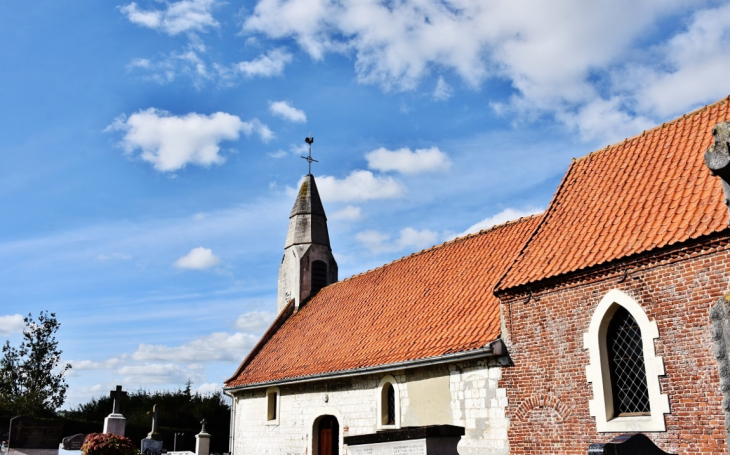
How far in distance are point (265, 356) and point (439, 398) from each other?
940cm

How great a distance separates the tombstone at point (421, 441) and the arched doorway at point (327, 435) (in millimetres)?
6706

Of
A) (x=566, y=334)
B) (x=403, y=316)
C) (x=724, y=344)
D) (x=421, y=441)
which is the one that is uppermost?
(x=403, y=316)

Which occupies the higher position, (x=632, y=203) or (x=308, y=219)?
(x=308, y=219)

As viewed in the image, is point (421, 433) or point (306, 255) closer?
point (421, 433)

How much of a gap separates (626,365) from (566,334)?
102cm

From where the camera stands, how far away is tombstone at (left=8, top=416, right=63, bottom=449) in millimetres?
21219

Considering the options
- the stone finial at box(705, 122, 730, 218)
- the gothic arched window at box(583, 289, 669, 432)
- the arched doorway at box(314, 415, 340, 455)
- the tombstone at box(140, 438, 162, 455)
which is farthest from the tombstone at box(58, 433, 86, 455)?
the stone finial at box(705, 122, 730, 218)

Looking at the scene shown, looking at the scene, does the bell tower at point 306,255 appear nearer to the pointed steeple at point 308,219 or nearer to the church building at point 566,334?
the pointed steeple at point 308,219

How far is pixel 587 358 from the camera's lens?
32.6 feet

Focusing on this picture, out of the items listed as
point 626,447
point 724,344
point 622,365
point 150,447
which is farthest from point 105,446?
point 724,344

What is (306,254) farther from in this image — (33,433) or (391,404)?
(33,433)

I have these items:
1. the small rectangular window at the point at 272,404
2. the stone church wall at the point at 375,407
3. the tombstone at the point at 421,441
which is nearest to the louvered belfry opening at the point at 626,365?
the stone church wall at the point at 375,407

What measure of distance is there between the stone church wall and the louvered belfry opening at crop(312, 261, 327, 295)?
5.43 meters

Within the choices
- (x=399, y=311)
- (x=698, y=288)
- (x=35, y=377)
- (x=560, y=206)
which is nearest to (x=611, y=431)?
(x=698, y=288)
